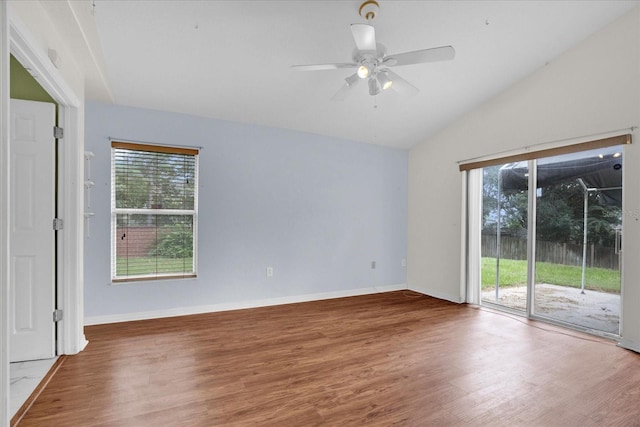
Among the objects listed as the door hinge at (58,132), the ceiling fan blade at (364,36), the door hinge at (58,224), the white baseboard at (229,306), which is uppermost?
the ceiling fan blade at (364,36)

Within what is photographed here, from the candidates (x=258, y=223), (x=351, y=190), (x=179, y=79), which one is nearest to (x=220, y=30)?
(x=179, y=79)

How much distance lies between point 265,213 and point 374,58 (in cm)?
249

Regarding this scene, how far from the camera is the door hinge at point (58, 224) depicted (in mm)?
2605

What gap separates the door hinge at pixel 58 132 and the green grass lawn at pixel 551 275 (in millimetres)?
4922

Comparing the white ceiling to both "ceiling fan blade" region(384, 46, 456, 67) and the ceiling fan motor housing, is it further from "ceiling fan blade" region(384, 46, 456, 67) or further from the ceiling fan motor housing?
"ceiling fan blade" region(384, 46, 456, 67)

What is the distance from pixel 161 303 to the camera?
3.73m

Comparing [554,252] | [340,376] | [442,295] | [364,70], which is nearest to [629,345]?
[554,252]

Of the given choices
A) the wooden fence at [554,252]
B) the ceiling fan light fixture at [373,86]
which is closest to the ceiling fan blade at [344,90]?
the ceiling fan light fixture at [373,86]

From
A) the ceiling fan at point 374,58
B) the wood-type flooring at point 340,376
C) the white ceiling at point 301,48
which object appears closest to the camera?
the wood-type flooring at point 340,376

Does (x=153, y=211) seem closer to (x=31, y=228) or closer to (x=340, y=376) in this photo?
(x=31, y=228)

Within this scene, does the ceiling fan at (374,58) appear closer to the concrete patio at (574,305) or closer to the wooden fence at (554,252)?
the wooden fence at (554,252)

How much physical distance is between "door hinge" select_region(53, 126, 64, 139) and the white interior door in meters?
0.03

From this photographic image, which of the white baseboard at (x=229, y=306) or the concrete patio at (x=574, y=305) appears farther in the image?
the white baseboard at (x=229, y=306)

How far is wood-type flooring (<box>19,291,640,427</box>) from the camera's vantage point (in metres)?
1.92
